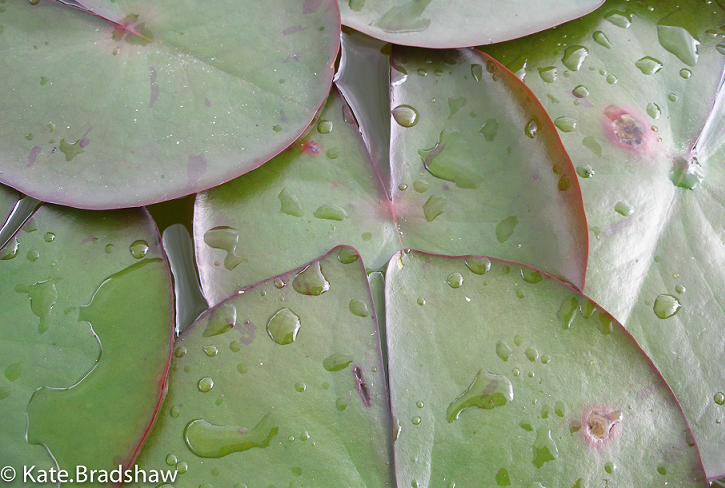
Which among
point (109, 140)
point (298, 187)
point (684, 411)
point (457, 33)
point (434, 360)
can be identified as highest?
point (457, 33)

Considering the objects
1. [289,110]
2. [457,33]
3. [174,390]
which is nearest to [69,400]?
[174,390]

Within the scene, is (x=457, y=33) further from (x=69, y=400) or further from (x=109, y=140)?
(x=69, y=400)

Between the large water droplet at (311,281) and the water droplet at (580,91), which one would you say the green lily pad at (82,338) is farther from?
the water droplet at (580,91)

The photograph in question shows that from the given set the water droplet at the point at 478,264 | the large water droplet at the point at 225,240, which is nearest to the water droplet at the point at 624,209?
the water droplet at the point at 478,264

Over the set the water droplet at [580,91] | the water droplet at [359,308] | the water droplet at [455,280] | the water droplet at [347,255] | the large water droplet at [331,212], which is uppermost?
the water droplet at [580,91]

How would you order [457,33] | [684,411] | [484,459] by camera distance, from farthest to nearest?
[457,33] → [684,411] → [484,459]

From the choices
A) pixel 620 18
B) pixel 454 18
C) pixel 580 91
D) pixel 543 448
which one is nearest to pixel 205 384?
pixel 543 448
